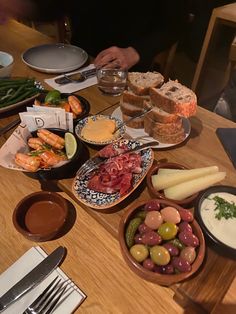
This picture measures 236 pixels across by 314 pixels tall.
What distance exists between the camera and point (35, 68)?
1787 millimetres

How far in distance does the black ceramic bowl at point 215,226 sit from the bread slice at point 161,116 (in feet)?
1.29

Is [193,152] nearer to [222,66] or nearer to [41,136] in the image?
[41,136]

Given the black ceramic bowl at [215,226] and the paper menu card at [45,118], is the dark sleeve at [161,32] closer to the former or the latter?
the paper menu card at [45,118]

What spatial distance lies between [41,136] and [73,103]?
33 cm

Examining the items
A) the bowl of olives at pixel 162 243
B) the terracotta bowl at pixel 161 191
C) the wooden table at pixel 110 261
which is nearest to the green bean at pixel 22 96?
the wooden table at pixel 110 261

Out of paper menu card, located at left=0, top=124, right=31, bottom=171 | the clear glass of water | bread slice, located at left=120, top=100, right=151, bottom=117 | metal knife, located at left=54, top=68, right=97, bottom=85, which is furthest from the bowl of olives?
metal knife, located at left=54, top=68, right=97, bottom=85

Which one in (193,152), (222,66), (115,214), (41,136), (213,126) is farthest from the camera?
(222,66)

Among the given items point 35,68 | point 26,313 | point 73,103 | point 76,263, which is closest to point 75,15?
point 35,68

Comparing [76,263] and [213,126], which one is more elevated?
[213,126]

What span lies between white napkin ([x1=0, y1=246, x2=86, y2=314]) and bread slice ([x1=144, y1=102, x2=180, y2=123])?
714 millimetres

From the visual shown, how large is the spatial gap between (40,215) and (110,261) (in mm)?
271

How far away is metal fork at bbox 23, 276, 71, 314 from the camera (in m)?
0.74

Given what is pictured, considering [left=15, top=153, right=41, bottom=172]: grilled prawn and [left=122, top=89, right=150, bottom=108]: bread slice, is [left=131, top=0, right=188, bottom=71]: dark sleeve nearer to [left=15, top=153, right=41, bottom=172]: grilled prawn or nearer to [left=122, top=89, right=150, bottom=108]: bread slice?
[left=122, top=89, right=150, bottom=108]: bread slice

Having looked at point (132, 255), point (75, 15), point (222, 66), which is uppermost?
point (75, 15)
